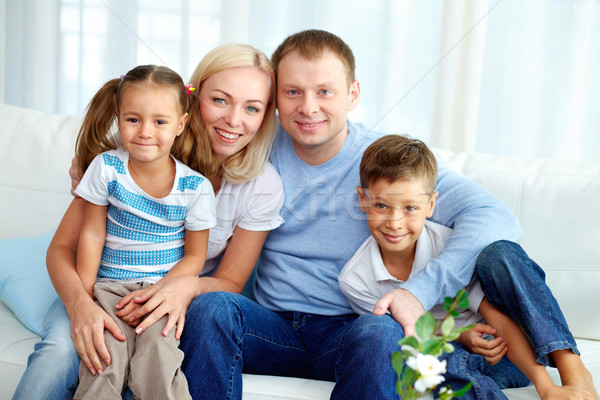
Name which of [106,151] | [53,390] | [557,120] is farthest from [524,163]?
[53,390]

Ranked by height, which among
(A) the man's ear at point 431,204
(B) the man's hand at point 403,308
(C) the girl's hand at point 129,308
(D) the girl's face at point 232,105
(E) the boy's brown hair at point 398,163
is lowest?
(C) the girl's hand at point 129,308

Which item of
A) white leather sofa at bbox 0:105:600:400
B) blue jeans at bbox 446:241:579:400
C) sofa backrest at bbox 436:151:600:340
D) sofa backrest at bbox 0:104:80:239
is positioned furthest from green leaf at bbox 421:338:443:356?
sofa backrest at bbox 0:104:80:239

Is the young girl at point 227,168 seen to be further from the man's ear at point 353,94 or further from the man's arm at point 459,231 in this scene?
the man's arm at point 459,231

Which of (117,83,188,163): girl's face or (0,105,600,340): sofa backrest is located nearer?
(117,83,188,163): girl's face

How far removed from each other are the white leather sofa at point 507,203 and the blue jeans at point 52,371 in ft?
0.40

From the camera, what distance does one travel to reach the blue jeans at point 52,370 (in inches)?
44.1

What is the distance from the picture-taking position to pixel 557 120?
7.55 ft

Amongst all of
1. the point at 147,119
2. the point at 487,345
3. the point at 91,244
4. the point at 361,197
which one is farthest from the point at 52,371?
the point at 487,345

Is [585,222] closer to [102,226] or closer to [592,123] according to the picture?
[592,123]

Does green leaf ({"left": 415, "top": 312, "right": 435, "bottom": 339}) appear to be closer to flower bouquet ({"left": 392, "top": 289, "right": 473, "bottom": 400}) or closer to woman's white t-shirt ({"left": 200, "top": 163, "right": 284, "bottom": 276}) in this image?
flower bouquet ({"left": 392, "top": 289, "right": 473, "bottom": 400})

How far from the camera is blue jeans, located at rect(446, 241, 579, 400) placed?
1.14 metres

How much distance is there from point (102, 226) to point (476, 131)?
1609 millimetres

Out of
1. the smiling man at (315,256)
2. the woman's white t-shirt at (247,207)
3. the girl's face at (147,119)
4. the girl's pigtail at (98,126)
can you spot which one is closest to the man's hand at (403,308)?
the smiling man at (315,256)

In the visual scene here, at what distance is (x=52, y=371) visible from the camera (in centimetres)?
113
